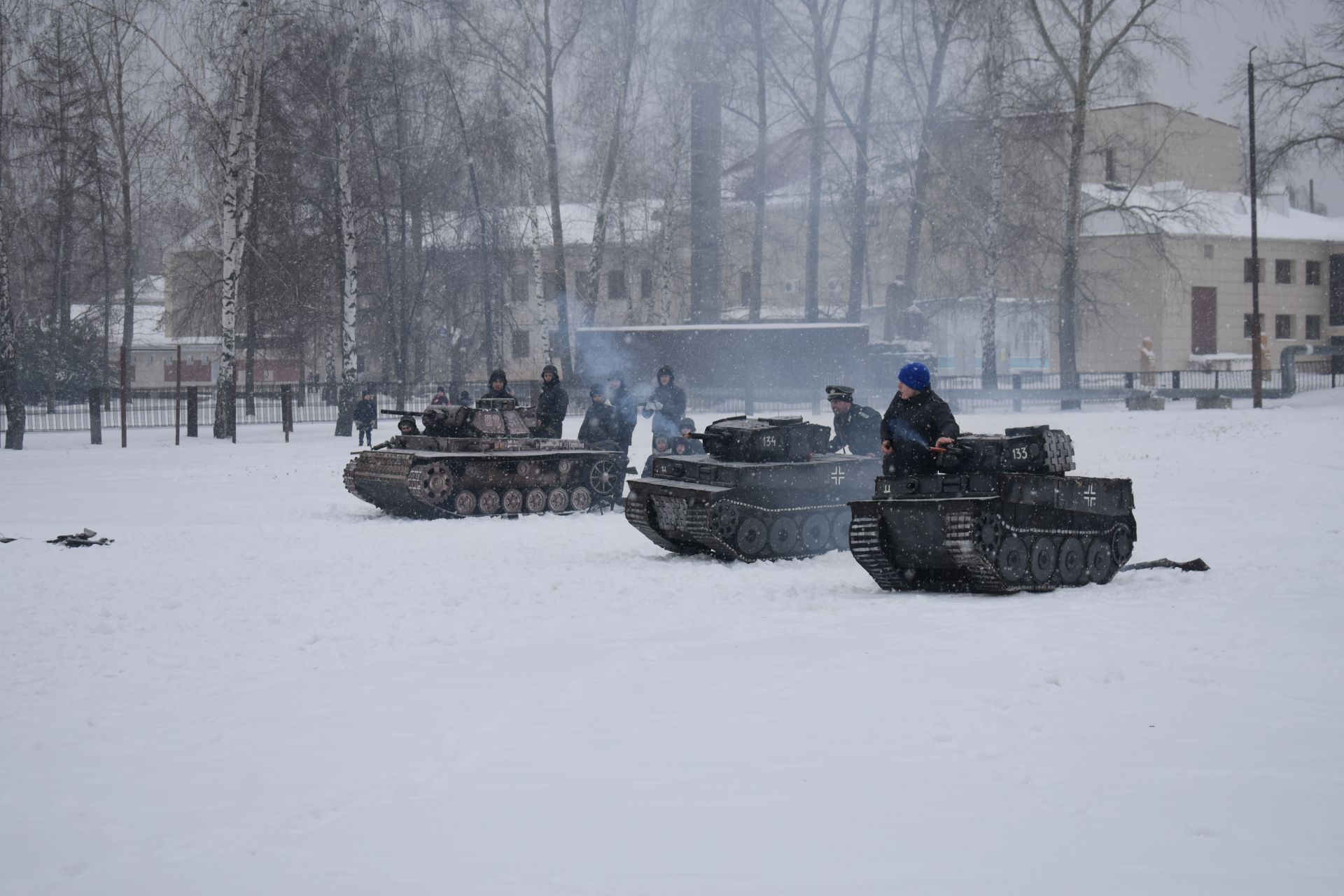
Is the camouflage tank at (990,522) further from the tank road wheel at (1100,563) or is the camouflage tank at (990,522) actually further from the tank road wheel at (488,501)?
the tank road wheel at (488,501)

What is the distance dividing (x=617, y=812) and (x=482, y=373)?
57.0m

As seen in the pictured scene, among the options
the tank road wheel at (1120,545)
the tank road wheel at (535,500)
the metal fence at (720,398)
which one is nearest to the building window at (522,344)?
the metal fence at (720,398)

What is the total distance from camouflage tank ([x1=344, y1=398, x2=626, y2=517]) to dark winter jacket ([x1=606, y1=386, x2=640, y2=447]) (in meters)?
0.46

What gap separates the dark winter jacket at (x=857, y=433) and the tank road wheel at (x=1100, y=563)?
→ 3180 millimetres

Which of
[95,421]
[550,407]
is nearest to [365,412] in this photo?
[95,421]

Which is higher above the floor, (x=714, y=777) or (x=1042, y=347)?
(x=1042, y=347)

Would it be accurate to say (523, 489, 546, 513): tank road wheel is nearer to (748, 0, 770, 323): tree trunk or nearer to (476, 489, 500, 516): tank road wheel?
(476, 489, 500, 516): tank road wheel

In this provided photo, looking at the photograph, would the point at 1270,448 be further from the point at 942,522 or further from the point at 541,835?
the point at 541,835

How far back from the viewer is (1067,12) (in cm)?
3469

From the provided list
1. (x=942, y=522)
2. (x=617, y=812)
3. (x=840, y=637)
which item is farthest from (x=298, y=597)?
(x=617, y=812)

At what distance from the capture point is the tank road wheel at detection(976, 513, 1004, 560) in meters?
10.9

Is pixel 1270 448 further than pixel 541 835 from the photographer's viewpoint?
Yes

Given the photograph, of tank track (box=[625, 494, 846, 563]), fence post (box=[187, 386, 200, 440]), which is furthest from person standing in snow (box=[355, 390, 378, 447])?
tank track (box=[625, 494, 846, 563])

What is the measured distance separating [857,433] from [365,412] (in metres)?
15.7
